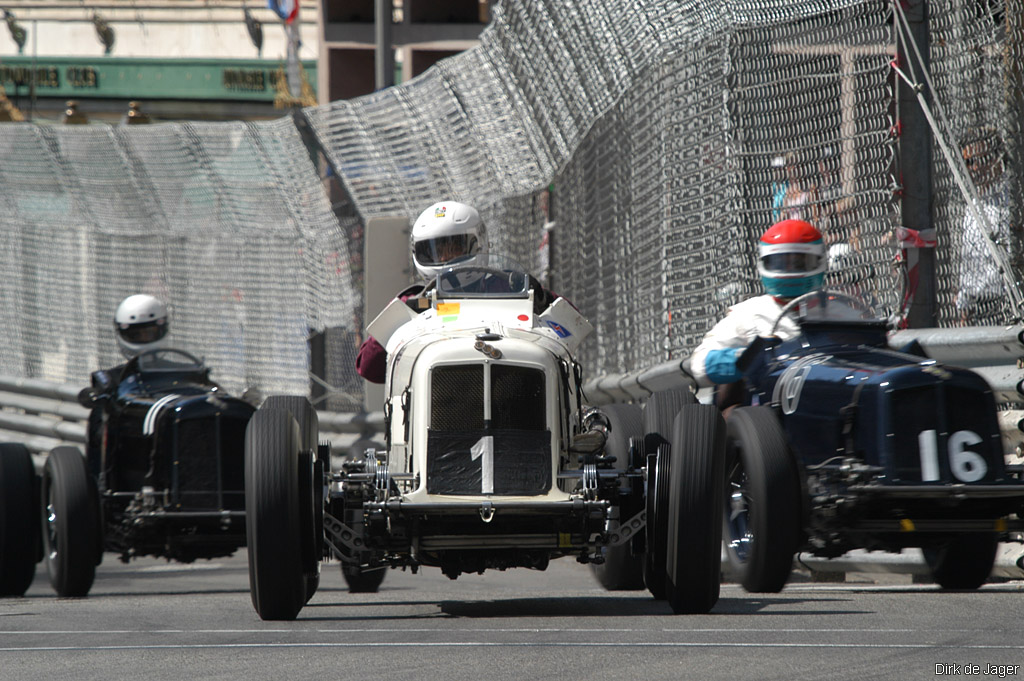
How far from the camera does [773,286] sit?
7.69 metres

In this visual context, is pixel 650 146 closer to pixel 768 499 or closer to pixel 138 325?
pixel 138 325

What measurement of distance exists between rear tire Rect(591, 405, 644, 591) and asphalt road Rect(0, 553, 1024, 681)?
0.16 meters

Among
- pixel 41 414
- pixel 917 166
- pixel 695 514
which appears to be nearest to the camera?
pixel 695 514

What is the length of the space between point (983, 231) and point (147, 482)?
449cm

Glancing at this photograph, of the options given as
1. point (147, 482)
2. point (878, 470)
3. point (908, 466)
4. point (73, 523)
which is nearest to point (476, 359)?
point (878, 470)

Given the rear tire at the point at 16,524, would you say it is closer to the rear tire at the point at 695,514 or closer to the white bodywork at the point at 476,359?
the white bodywork at the point at 476,359

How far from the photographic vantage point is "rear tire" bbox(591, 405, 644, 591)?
6348 mm

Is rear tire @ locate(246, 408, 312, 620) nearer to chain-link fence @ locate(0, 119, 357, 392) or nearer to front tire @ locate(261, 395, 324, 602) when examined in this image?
front tire @ locate(261, 395, 324, 602)

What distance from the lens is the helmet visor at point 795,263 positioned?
7625 millimetres

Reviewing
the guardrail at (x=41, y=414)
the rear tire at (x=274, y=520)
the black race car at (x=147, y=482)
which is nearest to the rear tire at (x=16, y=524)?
the black race car at (x=147, y=482)

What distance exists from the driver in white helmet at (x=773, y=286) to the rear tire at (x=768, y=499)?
940 mm

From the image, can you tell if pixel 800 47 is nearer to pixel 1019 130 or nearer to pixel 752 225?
pixel 752 225

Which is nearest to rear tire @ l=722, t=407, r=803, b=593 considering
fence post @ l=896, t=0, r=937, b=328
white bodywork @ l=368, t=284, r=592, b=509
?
white bodywork @ l=368, t=284, r=592, b=509

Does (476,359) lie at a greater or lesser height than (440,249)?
lesser
